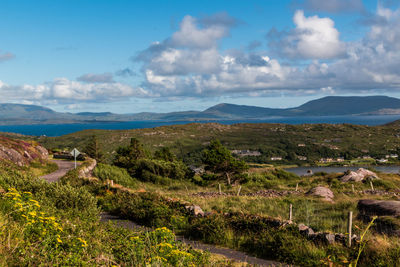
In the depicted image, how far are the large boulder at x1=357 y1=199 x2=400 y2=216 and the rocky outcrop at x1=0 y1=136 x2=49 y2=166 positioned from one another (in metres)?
24.5

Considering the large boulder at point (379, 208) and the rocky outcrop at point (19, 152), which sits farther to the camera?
the rocky outcrop at point (19, 152)

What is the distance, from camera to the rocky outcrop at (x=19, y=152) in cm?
2631

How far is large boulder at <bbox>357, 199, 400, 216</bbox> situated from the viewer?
14.9 meters

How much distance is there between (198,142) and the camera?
189 m

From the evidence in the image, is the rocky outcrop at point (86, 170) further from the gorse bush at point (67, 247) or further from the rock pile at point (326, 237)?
the rock pile at point (326, 237)

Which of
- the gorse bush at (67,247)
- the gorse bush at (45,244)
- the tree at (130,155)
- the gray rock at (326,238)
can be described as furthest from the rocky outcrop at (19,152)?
the gray rock at (326,238)

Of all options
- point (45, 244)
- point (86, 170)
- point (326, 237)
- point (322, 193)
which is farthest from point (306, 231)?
point (86, 170)

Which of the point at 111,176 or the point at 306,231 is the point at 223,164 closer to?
the point at 111,176

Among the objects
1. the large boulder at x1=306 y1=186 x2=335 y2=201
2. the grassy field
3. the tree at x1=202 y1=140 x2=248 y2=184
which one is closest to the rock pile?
the large boulder at x1=306 y1=186 x2=335 y2=201

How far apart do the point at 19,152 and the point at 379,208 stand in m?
28.6

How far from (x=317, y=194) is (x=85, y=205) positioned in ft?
57.2

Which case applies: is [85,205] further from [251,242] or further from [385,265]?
[385,265]

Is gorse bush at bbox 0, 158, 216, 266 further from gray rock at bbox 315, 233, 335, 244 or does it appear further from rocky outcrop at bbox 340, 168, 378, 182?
rocky outcrop at bbox 340, 168, 378, 182

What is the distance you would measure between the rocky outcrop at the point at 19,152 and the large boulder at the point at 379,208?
24545 mm
